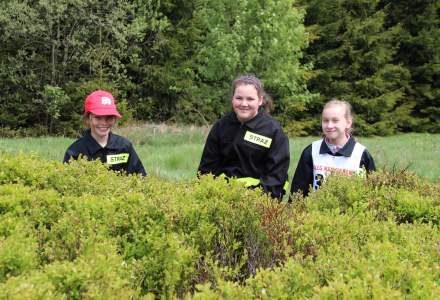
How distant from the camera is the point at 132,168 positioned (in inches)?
236

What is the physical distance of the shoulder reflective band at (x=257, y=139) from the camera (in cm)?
545

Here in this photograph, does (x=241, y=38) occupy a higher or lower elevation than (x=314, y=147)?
higher

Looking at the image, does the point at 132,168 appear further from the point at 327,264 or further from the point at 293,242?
the point at 327,264

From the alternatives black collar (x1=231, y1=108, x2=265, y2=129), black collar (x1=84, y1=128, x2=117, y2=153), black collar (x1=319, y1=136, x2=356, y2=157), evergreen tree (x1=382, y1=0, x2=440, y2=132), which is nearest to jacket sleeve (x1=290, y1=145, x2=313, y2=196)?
black collar (x1=319, y1=136, x2=356, y2=157)

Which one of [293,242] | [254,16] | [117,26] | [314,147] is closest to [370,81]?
[254,16]

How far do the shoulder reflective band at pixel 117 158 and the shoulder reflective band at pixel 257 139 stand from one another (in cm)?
133

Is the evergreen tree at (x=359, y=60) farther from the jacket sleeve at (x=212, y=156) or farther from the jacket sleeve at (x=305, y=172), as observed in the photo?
the jacket sleeve at (x=212, y=156)

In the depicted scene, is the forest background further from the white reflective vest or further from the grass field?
the white reflective vest

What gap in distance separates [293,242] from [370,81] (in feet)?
95.4

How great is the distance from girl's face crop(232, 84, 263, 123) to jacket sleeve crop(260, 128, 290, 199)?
1.12 feet

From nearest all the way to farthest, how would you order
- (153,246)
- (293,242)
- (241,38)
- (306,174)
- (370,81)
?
(153,246)
(293,242)
(306,174)
(241,38)
(370,81)

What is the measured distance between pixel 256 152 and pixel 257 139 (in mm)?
129

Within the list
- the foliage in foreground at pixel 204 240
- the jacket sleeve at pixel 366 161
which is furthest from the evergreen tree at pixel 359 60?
the foliage in foreground at pixel 204 240

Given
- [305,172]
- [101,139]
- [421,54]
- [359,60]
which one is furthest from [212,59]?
[305,172]
